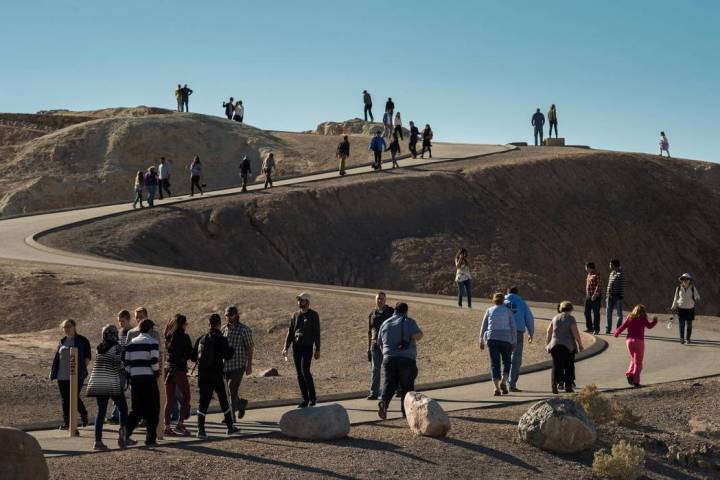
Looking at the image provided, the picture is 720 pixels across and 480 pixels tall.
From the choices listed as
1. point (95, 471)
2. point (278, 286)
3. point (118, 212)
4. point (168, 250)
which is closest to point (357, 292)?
point (278, 286)

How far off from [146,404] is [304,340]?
2.79m

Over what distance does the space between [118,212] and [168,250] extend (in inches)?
148

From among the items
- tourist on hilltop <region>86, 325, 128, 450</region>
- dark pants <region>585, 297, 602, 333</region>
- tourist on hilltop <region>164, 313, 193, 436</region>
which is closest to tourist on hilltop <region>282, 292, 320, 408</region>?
tourist on hilltop <region>164, 313, 193, 436</region>

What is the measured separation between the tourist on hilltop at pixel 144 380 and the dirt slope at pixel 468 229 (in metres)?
23.8

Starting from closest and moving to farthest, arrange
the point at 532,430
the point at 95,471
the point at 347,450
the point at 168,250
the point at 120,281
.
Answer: the point at 95,471, the point at 347,450, the point at 532,430, the point at 120,281, the point at 168,250

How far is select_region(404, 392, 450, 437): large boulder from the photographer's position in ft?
46.3

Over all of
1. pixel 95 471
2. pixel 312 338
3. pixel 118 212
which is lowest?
pixel 95 471

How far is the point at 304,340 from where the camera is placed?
50.6 ft

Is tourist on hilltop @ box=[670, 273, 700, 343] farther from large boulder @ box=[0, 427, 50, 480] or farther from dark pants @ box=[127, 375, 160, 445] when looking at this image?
large boulder @ box=[0, 427, 50, 480]

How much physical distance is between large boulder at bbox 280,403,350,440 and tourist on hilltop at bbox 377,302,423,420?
1225mm

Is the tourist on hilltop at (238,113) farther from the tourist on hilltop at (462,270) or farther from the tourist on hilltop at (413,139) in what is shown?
the tourist on hilltop at (462,270)

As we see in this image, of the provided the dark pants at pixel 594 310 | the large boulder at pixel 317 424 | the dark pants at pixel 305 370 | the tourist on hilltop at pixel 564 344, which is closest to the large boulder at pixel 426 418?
the large boulder at pixel 317 424

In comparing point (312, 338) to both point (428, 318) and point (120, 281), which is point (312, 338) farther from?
point (120, 281)

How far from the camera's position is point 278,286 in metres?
30.0
